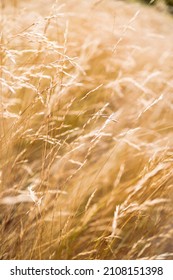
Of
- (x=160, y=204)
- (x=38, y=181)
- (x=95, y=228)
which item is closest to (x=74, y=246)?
(x=95, y=228)

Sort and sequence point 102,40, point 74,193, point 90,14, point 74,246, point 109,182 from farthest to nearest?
point 90,14 < point 102,40 < point 109,182 < point 74,193 < point 74,246

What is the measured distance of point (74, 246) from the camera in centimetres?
167

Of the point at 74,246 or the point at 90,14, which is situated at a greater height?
the point at 90,14

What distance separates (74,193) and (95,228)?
15 centimetres

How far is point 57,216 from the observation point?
1.71m

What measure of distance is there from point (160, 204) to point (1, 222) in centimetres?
58
